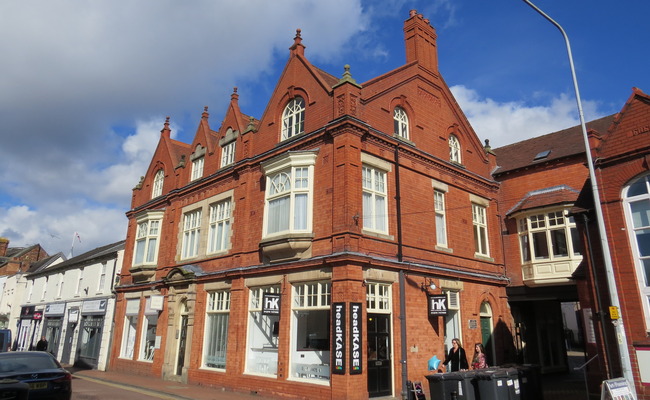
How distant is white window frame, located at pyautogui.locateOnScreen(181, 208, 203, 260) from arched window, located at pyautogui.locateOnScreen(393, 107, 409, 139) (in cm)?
1023

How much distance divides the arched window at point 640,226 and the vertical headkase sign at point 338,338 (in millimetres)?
7938

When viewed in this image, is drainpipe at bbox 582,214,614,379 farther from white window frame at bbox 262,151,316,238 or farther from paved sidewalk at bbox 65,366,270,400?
paved sidewalk at bbox 65,366,270,400

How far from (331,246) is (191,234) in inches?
405

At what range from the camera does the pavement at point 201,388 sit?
14951 mm

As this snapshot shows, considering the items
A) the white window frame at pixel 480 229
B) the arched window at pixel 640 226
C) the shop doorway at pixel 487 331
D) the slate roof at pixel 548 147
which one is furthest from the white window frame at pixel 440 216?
the arched window at pixel 640 226

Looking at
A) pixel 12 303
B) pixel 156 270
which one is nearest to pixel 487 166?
pixel 156 270

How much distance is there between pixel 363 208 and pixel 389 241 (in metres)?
1.46

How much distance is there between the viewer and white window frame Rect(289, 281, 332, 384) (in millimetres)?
14203

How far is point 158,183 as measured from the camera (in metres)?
26.8

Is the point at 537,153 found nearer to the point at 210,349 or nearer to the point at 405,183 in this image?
the point at 405,183

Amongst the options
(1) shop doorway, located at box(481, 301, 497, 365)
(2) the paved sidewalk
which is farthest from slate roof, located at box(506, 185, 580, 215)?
(2) the paved sidewalk

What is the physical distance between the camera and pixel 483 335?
734 inches

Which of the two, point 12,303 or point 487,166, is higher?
point 487,166

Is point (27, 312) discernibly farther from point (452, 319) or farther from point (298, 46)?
point (452, 319)
